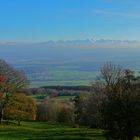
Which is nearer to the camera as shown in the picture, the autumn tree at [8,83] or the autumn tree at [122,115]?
the autumn tree at [122,115]

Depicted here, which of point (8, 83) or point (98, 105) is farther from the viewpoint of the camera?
point (8, 83)

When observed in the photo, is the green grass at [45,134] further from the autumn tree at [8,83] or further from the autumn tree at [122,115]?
the autumn tree at [122,115]

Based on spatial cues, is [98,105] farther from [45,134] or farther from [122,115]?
[122,115]

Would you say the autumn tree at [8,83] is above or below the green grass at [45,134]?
above

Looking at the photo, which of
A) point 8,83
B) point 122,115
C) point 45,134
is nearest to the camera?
point 122,115

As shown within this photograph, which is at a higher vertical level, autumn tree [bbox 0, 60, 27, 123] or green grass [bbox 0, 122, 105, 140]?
autumn tree [bbox 0, 60, 27, 123]

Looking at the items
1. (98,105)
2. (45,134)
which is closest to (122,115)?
(45,134)

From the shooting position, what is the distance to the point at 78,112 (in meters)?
90.4

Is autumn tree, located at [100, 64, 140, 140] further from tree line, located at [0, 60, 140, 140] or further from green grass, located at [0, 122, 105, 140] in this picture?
green grass, located at [0, 122, 105, 140]

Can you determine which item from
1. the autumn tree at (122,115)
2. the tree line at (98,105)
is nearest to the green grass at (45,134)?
the tree line at (98,105)

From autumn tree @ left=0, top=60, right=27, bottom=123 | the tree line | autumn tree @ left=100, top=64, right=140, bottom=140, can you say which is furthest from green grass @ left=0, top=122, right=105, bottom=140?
autumn tree @ left=100, top=64, right=140, bottom=140

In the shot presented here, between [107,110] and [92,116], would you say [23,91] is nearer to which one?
[92,116]

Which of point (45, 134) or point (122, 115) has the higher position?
point (122, 115)

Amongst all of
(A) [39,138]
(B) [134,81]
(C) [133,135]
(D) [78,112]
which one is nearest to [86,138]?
(A) [39,138]
